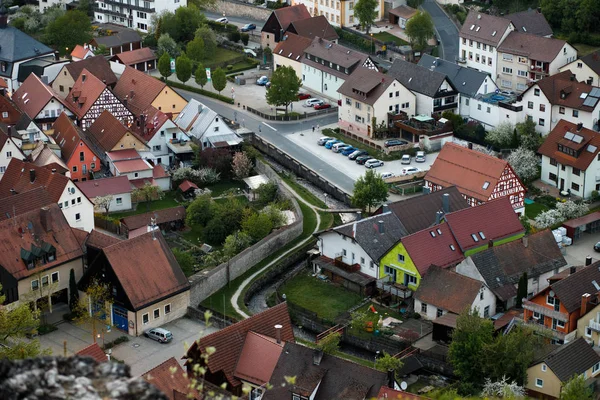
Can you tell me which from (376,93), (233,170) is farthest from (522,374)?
(376,93)

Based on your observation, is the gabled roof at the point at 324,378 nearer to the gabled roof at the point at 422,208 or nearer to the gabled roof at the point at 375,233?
the gabled roof at the point at 375,233

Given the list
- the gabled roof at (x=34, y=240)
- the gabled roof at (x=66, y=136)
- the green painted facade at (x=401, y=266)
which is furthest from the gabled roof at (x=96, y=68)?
the green painted facade at (x=401, y=266)

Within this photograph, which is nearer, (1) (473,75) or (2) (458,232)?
(2) (458,232)

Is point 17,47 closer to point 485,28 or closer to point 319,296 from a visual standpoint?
point 485,28

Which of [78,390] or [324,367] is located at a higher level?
[78,390]

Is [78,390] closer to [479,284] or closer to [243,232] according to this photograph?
[479,284]

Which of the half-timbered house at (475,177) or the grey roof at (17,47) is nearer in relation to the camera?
the half-timbered house at (475,177)

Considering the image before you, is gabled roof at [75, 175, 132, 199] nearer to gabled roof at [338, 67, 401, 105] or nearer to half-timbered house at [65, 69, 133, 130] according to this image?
half-timbered house at [65, 69, 133, 130]
